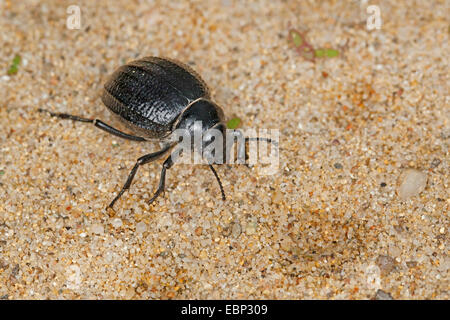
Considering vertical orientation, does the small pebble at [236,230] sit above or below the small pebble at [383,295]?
above

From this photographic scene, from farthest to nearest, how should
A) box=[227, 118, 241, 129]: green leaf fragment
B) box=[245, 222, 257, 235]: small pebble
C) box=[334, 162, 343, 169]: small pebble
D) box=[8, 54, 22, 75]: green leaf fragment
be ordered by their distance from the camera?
box=[8, 54, 22, 75]: green leaf fragment → box=[227, 118, 241, 129]: green leaf fragment → box=[334, 162, 343, 169]: small pebble → box=[245, 222, 257, 235]: small pebble

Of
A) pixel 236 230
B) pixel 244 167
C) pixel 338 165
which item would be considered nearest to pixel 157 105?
pixel 244 167

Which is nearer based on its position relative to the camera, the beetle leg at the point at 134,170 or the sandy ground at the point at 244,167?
the sandy ground at the point at 244,167

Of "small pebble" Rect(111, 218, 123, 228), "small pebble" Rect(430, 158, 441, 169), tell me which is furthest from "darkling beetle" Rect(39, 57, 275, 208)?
"small pebble" Rect(430, 158, 441, 169)

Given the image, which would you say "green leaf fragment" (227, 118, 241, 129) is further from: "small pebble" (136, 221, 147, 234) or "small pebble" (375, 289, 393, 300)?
"small pebble" (375, 289, 393, 300)

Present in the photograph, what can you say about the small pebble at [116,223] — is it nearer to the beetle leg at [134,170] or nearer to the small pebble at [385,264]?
the beetle leg at [134,170]

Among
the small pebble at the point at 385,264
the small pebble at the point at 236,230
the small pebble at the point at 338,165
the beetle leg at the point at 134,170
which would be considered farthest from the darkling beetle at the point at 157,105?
the small pebble at the point at 385,264
